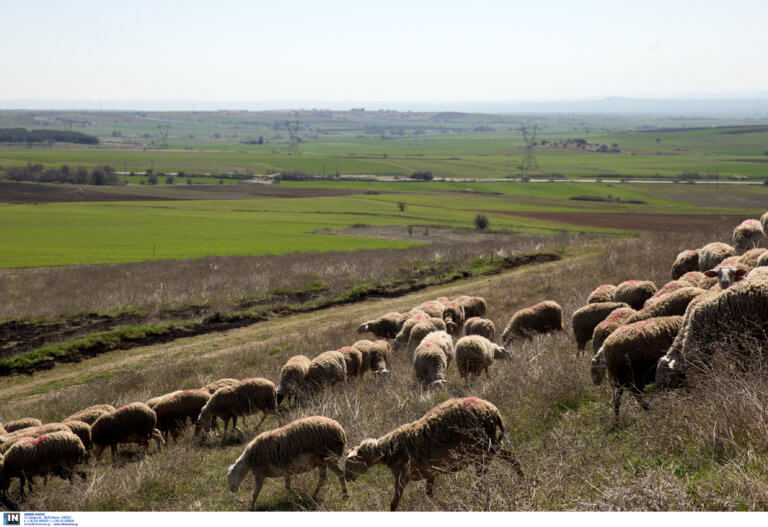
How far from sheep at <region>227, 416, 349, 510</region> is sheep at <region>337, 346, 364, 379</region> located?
607 cm

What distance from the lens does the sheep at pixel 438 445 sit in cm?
697

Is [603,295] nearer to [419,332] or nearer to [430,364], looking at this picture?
[419,332]

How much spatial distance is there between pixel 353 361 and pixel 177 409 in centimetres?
405

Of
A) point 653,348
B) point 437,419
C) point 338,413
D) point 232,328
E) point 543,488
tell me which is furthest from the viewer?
point 232,328

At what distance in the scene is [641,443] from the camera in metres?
6.65

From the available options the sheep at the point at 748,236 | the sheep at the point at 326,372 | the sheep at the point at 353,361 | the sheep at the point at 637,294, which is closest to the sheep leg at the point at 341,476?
the sheep at the point at 326,372

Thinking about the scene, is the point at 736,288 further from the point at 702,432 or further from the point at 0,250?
the point at 0,250

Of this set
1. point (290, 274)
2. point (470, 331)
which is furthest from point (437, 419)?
point (290, 274)

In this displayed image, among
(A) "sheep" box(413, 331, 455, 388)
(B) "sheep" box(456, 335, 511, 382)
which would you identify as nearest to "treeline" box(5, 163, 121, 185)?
(A) "sheep" box(413, 331, 455, 388)

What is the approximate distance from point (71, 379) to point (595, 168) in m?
155

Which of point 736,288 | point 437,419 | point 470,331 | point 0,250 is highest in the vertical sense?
point 736,288

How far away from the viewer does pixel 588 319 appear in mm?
12438

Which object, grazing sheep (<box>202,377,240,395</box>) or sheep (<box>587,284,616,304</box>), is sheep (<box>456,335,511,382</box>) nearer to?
sheep (<box>587,284,616,304</box>)

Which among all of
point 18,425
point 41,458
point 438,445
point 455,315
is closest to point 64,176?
point 455,315
